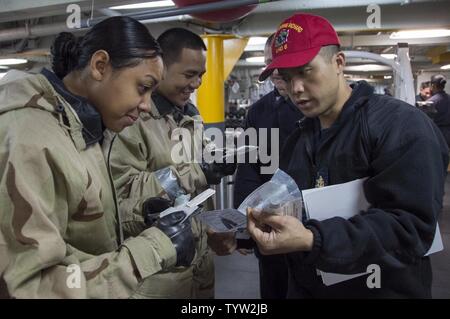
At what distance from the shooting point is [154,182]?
141 cm

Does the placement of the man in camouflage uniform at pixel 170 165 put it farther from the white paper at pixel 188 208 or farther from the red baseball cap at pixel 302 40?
the red baseball cap at pixel 302 40

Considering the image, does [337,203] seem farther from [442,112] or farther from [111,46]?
[442,112]

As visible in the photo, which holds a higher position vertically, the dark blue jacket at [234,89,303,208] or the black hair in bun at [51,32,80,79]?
the black hair in bun at [51,32,80,79]

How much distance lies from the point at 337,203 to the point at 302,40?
0.46 m

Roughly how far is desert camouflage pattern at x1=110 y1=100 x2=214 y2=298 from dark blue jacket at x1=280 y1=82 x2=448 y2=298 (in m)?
0.55

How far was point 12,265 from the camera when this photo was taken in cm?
76

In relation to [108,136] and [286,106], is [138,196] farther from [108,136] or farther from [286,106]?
[286,106]

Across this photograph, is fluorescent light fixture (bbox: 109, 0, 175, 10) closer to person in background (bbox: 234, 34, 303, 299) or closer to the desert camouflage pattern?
person in background (bbox: 234, 34, 303, 299)

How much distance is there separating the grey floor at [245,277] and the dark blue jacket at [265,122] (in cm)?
106

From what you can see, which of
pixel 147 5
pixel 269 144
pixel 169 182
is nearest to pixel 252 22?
pixel 147 5

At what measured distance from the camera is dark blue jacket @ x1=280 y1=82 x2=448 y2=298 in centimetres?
91

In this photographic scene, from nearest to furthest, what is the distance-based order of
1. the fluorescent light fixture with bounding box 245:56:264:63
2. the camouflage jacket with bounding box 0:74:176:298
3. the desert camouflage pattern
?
the camouflage jacket with bounding box 0:74:176:298
the desert camouflage pattern
the fluorescent light fixture with bounding box 245:56:264:63

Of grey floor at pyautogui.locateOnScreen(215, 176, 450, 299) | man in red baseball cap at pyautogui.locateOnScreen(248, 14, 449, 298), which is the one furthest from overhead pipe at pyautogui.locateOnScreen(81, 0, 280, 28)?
grey floor at pyautogui.locateOnScreen(215, 176, 450, 299)

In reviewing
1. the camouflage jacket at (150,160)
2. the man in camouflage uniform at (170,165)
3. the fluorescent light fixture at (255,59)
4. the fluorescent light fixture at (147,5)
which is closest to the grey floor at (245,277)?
the man in camouflage uniform at (170,165)
